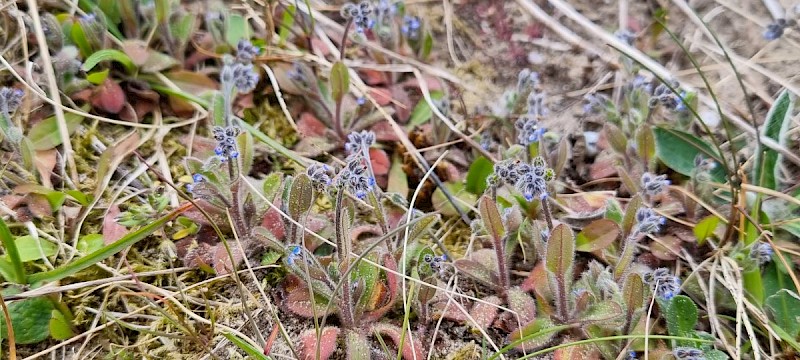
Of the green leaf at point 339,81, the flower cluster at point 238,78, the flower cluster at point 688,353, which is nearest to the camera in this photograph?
the flower cluster at point 688,353

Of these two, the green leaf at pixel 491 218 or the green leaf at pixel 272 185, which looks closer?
the green leaf at pixel 491 218

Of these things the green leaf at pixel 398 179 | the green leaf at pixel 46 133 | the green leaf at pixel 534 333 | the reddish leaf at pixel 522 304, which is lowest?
the green leaf at pixel 534 333

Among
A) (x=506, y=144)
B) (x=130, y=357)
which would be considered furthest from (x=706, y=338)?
(x=130, y=357)

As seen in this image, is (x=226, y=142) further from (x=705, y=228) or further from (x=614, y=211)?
(x=705, y=228)

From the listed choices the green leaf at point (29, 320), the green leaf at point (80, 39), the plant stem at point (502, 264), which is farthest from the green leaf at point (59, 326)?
the plant stem at point (502, 264)

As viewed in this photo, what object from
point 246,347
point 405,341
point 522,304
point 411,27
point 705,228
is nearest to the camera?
point 246,347

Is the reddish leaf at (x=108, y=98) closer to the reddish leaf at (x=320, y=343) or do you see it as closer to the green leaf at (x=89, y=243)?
the green leaf at (x=89, y=243)

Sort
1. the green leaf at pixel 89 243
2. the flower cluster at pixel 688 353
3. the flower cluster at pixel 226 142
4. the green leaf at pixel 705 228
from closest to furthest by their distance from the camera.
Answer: the flower cluster at pixel 688 353 → the flower cluster at pixel 226 142 → the green leaf at pixel 89 243 → the green leaf at pixel 705 228

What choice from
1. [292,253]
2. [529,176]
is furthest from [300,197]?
[529,176]
